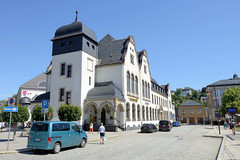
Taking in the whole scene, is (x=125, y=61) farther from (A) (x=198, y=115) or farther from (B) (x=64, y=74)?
(A) (x=198, y=115)

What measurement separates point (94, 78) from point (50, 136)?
23.5 m

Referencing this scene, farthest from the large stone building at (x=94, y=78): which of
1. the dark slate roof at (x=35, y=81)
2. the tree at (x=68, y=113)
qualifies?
the dark slate roof at (x=35, y=81)

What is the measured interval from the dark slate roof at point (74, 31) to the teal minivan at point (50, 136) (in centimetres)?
2158

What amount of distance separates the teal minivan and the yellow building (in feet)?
241

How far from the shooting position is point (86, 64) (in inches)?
1242

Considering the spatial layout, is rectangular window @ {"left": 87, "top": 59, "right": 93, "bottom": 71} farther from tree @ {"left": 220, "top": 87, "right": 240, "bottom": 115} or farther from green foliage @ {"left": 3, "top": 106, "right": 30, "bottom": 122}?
tree @ {"left": 220, "top": 87, "right": 240, "bottom": 115}

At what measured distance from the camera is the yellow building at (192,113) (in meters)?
77.3

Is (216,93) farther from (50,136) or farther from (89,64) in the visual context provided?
(50,136)

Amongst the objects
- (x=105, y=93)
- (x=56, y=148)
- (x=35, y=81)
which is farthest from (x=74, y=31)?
(x=35, y=81)

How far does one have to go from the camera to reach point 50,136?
10.5m

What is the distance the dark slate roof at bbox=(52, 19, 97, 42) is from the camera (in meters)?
31.0

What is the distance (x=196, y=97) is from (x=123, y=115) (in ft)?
441

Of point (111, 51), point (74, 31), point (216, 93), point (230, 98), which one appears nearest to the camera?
point (74, 31)

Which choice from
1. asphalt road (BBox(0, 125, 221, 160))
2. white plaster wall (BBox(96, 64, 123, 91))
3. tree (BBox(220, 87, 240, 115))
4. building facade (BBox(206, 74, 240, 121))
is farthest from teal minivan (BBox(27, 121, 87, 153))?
building facade (BBox(206, 74, 240, 121))
